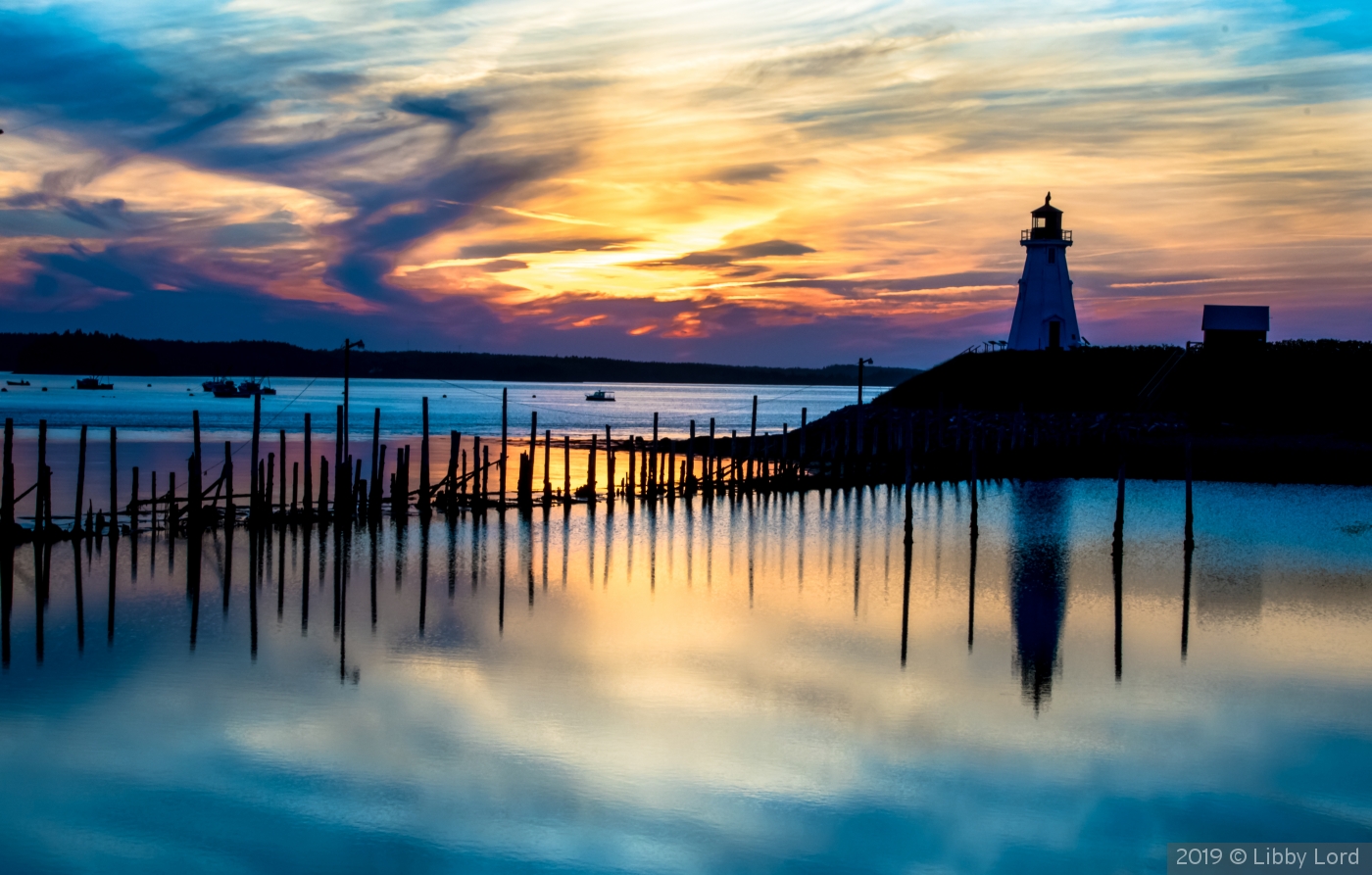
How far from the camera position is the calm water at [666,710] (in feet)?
32.4

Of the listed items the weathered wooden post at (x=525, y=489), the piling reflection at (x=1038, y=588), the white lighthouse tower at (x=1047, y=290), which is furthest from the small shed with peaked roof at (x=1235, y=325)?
the weathered wooden post at (x=525, y=489)

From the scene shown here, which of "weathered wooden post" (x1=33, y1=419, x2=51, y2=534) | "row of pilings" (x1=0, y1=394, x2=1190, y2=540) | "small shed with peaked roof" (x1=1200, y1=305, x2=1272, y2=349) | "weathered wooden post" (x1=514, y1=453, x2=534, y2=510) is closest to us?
"weathered wooden post" (x1=33, y1=419, x2=51, y2=534)

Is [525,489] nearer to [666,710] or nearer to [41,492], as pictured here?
[41,492]

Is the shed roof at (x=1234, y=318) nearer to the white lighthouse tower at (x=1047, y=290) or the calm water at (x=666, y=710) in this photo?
the white lighthouse tower at (x=1047, y=290)

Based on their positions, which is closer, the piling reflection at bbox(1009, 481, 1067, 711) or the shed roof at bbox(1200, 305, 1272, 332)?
the piling reflection at bbox(1009, 481, 1067, 711)

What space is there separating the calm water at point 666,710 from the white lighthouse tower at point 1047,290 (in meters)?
40.1

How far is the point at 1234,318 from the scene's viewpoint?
5972 centimetres

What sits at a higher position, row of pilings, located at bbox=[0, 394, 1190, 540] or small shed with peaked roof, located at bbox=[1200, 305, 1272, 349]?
small shed with peaked roof, located at bbox=[1200, 305, 1272, 349]

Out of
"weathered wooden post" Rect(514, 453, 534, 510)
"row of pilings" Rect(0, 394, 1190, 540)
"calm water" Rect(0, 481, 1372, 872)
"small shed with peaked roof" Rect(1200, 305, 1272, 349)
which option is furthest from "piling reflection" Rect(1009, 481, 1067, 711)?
"small shed with peaked roof" Rect(1200, 305, 1272, 349)

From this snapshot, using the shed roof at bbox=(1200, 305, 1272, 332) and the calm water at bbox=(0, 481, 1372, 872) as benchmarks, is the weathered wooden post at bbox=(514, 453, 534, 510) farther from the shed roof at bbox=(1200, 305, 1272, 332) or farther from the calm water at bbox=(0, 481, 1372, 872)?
the shed roof at bbox=(1200, 305, 1272, 332)

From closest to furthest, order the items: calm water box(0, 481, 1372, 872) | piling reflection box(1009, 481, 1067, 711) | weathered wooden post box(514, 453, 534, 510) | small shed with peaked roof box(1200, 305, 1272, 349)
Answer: calm water box(0, 481, 1372, 872), piling reflection box(1009, 481, 1067, 711), weathered wooden post box(514, 453, 534, 510), small shed with peaked roof box(1200, 305, 1272, 349)

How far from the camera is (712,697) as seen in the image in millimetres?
14047

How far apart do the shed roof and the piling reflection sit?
2724cm

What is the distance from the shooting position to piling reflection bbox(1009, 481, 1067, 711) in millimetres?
15695
